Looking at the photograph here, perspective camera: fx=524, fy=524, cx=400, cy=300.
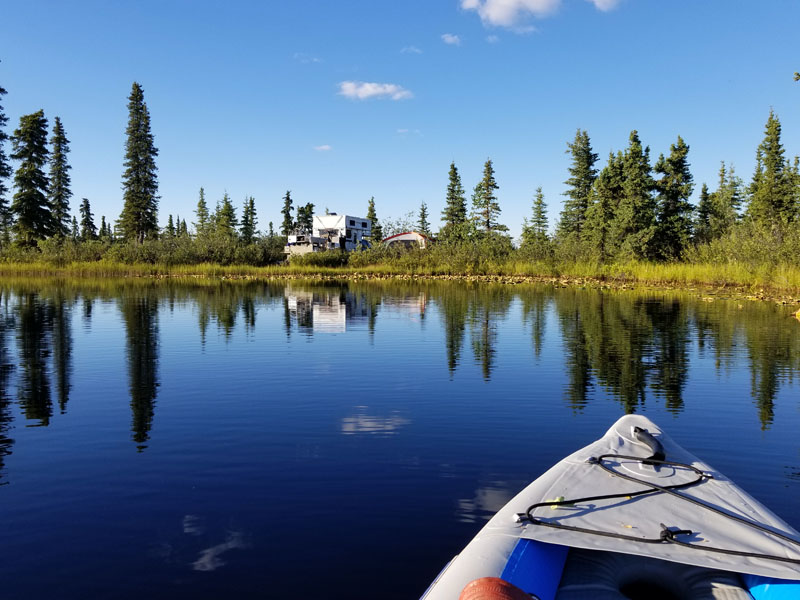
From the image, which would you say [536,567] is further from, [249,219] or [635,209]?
[249,219]

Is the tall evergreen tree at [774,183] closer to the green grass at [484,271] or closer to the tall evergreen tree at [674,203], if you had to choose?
the tall evergreen tree at [674,203]

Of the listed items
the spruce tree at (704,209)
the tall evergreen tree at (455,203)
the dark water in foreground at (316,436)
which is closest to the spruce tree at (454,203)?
the tall evergreen tree at (455,203)

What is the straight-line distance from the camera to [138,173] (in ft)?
192

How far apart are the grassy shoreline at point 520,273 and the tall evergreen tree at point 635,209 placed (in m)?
2.06

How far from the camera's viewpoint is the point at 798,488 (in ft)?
17.8

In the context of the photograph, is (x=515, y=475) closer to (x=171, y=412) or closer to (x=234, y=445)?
(x=234, y=445)

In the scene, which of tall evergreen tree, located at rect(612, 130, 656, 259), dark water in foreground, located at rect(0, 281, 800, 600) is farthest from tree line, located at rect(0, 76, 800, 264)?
dark water in foreground, located at rect(0, 281, 800, 600)

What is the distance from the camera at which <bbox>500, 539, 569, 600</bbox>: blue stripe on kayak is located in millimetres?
2873

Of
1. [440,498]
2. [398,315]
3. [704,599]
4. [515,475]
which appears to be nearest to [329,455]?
[440,498]

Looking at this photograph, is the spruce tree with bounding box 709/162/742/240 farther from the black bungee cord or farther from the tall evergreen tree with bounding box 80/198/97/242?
the tall evergreen tree with bounding box 80/198/97/242

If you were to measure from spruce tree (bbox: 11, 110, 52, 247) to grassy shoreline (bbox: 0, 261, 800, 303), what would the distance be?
230 inches

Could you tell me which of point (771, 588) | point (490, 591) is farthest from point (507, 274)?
point (490, 591)

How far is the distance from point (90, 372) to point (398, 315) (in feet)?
40.4

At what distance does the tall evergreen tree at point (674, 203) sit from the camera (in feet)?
139
